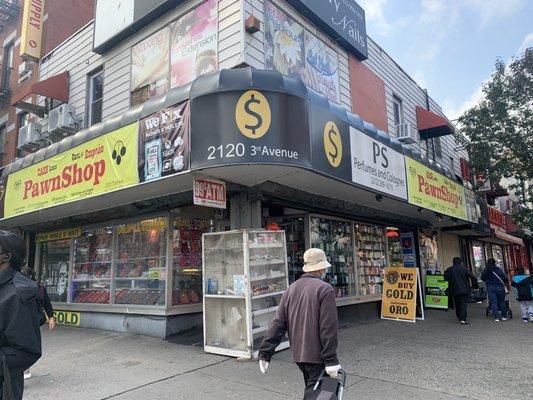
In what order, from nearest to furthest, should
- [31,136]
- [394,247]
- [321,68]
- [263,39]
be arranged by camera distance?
[263,39] < [321,68] < [31,136] < [394,247]

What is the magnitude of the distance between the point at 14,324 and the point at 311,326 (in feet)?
7.56

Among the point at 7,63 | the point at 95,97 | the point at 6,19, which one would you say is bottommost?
the point at 95,97

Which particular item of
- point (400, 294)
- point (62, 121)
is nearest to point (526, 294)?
point (400, 294)

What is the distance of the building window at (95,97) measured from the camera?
38.3ft

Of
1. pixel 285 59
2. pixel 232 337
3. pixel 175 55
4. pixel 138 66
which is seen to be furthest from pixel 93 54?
pixel 232 337

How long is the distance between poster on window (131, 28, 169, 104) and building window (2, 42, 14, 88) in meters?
8.50

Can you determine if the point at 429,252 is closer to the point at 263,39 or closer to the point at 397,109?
the point at 397,109

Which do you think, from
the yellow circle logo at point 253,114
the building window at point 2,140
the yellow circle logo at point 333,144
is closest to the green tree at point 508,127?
the yellow circle logo at point 333,144

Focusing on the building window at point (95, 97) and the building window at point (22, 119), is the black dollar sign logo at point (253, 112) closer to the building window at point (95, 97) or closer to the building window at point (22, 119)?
the building window at point (95, 97)

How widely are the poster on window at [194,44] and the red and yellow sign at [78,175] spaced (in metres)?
2.40

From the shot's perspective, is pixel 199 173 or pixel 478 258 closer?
pixel 199 173

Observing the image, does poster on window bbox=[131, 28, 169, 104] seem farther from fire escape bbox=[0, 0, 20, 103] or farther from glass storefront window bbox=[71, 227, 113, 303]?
fire escape bbox=[0, 0, 20, 103]

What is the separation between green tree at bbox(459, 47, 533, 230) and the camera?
13539mm

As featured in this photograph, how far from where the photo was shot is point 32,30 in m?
13.6
